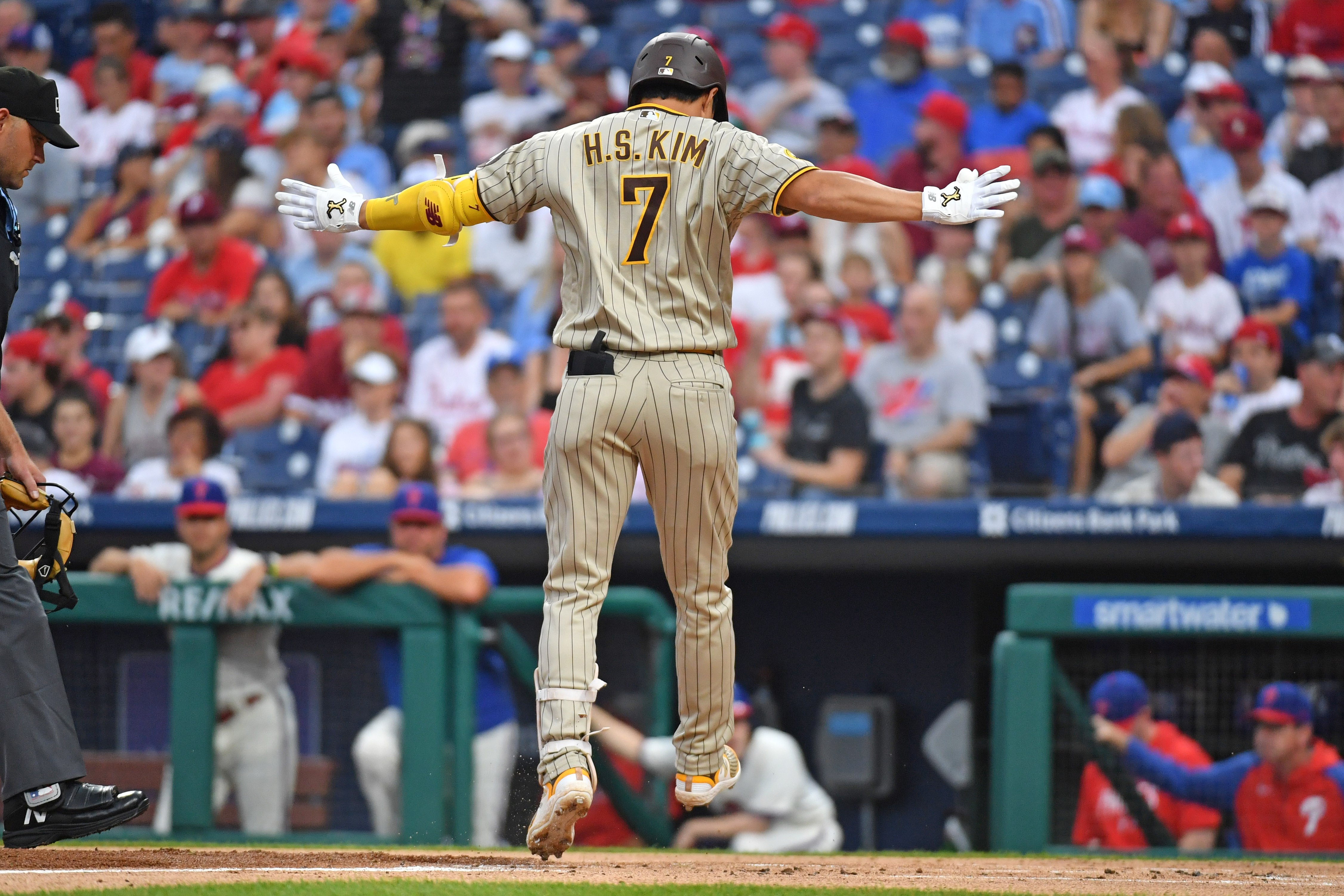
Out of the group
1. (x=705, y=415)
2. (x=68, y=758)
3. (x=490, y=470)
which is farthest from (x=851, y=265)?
(x=68, y=758)

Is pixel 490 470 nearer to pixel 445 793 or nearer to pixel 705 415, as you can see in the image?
pixel 445 793

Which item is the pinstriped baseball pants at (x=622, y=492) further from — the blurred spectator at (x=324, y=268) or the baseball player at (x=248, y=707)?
the blurred spectator at (x=324, y=268)

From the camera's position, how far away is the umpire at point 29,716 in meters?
3.79

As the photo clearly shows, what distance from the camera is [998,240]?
901 centimetres

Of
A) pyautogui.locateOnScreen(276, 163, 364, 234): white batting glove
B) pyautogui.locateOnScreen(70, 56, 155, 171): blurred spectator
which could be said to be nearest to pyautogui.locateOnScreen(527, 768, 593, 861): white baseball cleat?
pyautogui.locateOnScreen(276, 163, 364, 234): white batting glove

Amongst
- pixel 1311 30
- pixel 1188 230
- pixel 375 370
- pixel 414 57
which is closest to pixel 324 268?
pixel 375 370

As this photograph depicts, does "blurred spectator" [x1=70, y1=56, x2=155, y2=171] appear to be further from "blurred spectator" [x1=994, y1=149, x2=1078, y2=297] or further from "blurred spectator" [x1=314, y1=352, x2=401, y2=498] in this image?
"blurred spectator" [x1=994, y1=149, x2=1078, y2=297]

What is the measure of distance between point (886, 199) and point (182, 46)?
9.08 metres

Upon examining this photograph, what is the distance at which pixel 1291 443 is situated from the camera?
7586 millimetres

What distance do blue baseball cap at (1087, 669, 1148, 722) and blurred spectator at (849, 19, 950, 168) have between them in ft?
15.5

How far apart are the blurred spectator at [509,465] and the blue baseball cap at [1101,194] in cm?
326

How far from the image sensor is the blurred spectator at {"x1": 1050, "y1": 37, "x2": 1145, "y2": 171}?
9.38 metres

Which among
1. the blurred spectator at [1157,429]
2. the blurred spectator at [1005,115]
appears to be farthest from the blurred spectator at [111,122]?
the blurred spectator at [1157,429]

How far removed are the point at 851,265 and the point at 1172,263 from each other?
1.70 m
